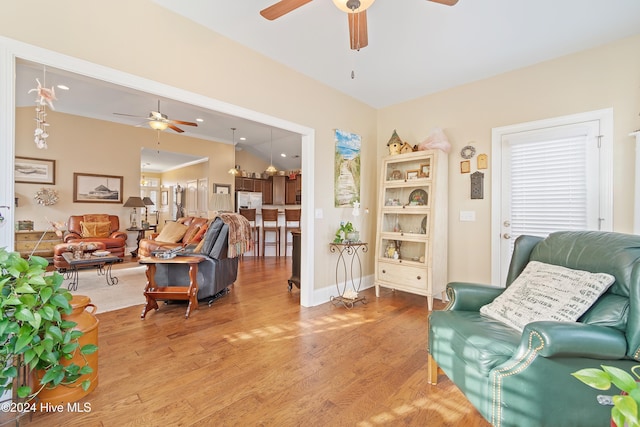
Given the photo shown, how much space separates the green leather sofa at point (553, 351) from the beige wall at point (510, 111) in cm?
164

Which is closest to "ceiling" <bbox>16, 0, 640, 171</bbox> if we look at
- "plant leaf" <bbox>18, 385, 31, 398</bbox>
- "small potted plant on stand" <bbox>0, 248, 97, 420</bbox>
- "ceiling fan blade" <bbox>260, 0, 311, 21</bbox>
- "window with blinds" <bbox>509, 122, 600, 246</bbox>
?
"ceiling fan blade" <bbox>260, 0, 311, 21</bbox>

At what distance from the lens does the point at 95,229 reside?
5.69m

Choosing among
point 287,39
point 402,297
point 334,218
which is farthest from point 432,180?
point 287,39

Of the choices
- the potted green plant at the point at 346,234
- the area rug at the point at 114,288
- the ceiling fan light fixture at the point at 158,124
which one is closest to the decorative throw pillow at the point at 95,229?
the area rug at the point at 114,288

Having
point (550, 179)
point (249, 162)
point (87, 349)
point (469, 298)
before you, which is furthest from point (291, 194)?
point (87, 349)

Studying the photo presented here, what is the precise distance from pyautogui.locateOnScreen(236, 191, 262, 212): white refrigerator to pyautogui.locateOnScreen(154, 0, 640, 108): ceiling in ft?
17.5

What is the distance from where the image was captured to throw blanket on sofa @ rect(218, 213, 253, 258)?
344 cm

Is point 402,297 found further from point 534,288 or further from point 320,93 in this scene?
point 320,93

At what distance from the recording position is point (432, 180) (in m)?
3.42

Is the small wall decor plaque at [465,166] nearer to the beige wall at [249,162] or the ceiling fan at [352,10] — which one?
the ceiling fan at [352,10]

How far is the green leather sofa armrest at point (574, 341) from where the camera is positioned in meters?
1.18

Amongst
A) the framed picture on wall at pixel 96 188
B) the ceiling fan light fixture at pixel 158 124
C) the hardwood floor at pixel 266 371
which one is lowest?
the hardwood floor at pixel 266 371

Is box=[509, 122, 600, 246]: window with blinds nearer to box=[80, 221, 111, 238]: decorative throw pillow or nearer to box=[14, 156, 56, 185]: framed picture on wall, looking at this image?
box=[80, 221, 111, 238]: decorative throw pillow

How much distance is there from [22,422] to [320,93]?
3825 millimetres
